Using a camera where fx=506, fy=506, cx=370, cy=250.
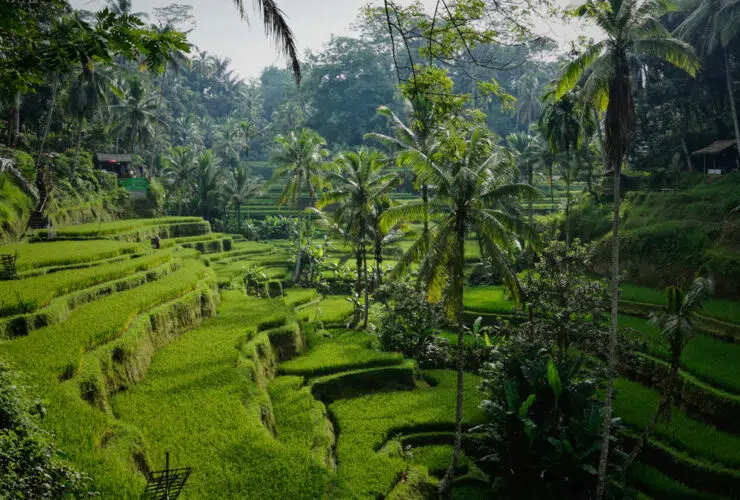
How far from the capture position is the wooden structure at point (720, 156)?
28.6 m

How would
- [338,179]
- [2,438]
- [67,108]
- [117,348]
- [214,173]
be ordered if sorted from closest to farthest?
[2,438]
[117,348]
[338,179]
[67,108]
[214,173]

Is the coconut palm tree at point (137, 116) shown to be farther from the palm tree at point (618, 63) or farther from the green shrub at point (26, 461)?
the green shrub at point (26, 461)

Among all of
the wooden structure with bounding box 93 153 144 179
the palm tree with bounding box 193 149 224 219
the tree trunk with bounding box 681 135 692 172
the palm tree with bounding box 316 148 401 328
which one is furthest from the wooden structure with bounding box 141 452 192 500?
the palm tree with bounding box 193 149 224 219

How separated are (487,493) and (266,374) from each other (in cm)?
696

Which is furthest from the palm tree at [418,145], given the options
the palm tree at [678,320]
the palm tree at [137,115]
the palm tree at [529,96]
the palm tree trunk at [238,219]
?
the palm tree at [529,96]

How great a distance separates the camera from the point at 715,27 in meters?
27.4

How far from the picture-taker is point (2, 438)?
217 inches

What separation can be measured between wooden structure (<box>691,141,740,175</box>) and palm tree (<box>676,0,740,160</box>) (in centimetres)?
101

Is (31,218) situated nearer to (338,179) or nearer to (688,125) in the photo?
(338,179)

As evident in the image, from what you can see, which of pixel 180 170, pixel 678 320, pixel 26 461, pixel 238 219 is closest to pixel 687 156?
pixel 678 320

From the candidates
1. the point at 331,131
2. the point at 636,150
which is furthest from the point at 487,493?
the point at 331,131

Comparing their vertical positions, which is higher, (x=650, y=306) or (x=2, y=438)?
(x=2, y=438)

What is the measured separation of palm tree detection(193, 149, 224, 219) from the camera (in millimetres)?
42381

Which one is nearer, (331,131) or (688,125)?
(688,125)
